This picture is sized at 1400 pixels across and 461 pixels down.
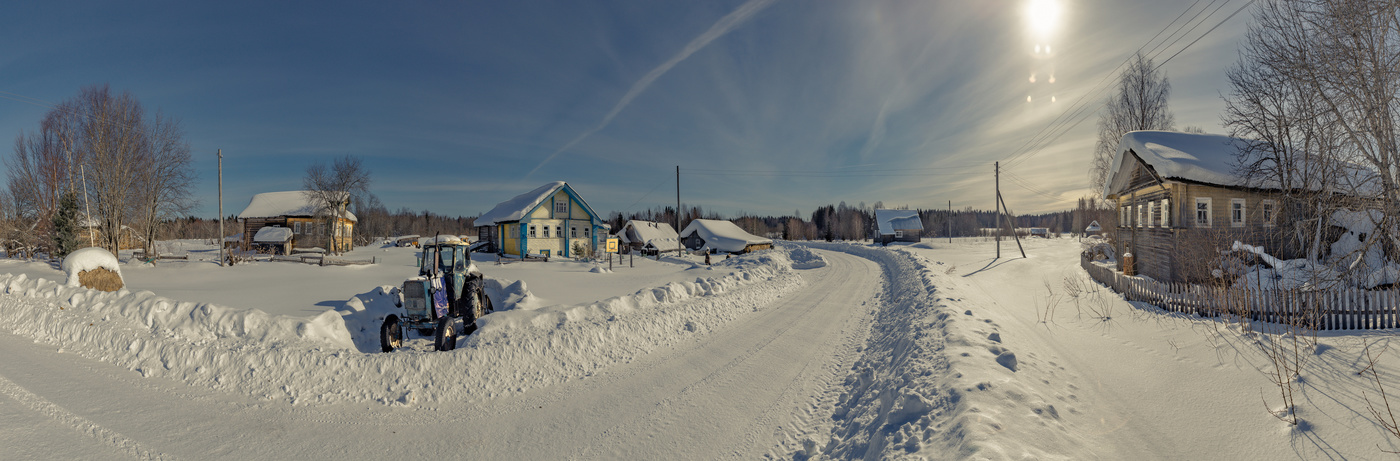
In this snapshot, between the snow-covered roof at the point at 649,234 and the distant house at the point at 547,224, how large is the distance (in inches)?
398

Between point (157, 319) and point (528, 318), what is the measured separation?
6.32m

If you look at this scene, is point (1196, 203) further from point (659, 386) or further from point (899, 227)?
point (899, 227)

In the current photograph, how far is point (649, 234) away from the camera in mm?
47562

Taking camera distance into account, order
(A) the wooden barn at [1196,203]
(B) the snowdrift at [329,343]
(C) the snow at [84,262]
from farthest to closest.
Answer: (A) the wooden barn at [1196,203], (C) the snow at [84,262], (B) the snowdrift at [329,343]

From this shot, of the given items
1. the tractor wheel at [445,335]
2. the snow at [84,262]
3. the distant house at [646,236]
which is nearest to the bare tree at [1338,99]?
the tractor wheel at [445,335]

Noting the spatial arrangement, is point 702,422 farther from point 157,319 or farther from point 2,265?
point 2,265

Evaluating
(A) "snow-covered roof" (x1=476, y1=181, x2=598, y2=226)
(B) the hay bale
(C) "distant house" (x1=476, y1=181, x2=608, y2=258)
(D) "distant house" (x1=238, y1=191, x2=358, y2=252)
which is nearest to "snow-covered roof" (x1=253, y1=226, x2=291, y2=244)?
(D) "distant house" (x1=238, y1=191, x2=358, y2=252)

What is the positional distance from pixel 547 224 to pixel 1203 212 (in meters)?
33.8

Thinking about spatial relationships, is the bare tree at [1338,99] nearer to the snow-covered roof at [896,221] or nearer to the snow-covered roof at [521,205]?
the snow-covered roof at [521,205]

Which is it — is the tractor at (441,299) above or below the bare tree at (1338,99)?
below

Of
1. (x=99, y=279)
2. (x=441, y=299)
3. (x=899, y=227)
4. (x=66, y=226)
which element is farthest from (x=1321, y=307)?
(x=899, y=227)

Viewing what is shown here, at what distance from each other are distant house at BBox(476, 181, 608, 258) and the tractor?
22103mm

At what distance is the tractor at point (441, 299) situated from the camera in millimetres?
8102

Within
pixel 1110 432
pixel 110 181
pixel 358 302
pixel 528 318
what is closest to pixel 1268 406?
pixel 1110 432
